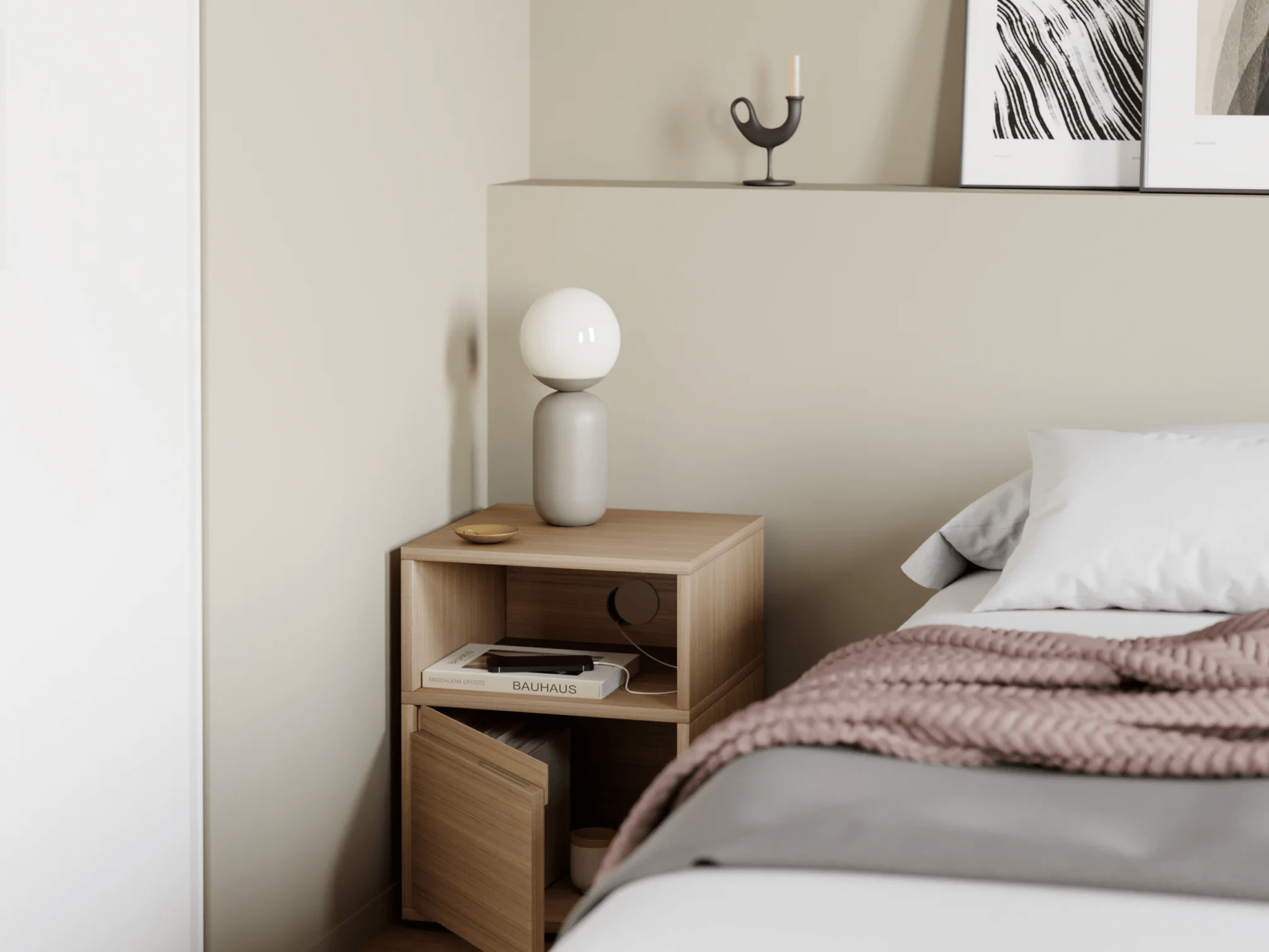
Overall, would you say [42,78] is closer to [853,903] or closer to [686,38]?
[853,903]

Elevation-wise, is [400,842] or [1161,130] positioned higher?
[1161,130]

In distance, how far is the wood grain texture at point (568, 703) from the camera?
2236 mm

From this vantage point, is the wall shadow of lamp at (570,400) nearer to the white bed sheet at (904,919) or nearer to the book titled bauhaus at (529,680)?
the book titled bauhaus at (529,680)

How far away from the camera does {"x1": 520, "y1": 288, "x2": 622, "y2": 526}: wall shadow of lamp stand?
2375 millimetres

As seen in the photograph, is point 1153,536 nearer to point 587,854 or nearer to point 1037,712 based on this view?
point 1037,712

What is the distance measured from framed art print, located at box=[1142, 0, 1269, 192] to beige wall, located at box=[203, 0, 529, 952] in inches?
51.8

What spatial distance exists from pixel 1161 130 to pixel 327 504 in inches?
66.7

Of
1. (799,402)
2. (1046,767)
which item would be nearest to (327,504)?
(799,402)

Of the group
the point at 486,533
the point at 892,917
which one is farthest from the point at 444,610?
the point at 892,917

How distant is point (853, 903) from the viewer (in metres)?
1.06

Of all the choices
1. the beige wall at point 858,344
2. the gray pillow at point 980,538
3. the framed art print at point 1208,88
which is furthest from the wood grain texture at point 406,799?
the framed art print at point 1208,88

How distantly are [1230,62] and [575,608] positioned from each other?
165cm

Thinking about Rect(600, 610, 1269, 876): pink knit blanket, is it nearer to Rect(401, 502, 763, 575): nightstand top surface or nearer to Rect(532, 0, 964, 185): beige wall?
Rect(401, 502, 763, 575): nightstand top surface

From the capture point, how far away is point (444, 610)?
2.43 metres
